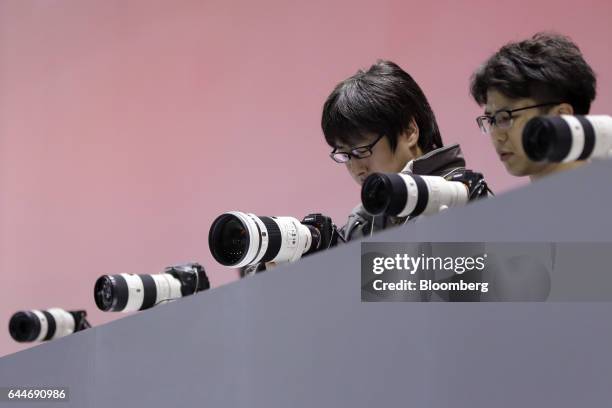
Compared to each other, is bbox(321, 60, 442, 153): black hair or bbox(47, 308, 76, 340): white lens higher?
bbox(321, 60, 442, 153): black hair

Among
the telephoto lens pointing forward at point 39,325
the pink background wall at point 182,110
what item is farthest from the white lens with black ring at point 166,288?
the pink background wall at point 182,110

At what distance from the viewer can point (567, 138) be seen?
729 millimetres

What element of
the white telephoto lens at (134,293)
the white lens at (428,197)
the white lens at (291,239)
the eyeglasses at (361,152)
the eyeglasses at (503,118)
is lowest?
the white telephoto lens at (134,293)

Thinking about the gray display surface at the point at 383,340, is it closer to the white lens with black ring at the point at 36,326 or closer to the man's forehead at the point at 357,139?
the man's forehead at the point at 357,139

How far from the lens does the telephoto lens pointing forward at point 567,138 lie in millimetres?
728

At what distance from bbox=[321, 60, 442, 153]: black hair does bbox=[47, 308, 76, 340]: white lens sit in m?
0.92

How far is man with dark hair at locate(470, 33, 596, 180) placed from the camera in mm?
1197

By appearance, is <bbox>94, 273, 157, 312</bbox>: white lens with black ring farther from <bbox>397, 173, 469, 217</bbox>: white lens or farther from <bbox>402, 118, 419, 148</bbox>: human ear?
<bbox>397, 173, 469, 217</bbox>: white lens

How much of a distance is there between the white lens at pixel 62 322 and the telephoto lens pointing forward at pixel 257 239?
3.59 ft

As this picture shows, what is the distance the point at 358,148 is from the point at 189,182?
4.53ft

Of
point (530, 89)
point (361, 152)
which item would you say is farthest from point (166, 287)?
point (530, 89)

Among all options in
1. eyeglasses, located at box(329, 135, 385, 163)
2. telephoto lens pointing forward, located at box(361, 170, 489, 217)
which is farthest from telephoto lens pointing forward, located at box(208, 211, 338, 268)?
eyeglasses, located at box(329, 135, 385, 163)

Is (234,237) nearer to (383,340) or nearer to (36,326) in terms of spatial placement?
(383,340)

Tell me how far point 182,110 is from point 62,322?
0.95 metres
